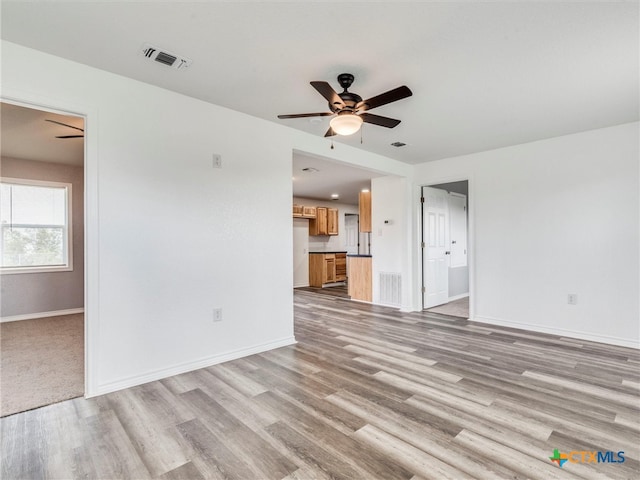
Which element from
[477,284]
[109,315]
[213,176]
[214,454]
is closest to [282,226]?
[213,176]

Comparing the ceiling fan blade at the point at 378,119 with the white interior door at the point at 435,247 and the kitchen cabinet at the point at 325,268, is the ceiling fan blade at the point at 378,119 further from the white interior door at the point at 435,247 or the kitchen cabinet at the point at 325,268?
the kitchen cabinet at the point at 325,268

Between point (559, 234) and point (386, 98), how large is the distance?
3302mm

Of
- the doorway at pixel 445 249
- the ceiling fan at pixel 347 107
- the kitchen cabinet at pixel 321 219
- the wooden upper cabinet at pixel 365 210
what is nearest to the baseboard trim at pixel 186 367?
the ceiling fan at pixel 347 107

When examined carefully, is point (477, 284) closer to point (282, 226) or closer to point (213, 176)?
point (282, 226)

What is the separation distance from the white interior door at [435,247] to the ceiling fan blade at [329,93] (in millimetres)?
3626

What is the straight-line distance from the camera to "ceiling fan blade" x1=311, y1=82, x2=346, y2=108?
2.21 metres

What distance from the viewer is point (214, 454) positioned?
5.90 ft

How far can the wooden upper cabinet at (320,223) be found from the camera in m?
9.07

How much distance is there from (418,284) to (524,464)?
4.02 m

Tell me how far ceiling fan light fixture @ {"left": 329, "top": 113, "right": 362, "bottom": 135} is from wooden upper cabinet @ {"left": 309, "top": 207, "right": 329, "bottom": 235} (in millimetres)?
6410

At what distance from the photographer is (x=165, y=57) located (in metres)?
2.34

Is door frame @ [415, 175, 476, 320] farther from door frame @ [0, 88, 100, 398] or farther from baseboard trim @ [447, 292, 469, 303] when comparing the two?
door frame @ [0, 88, 100, 398]

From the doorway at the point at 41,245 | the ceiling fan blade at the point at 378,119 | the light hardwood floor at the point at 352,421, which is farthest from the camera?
the doorway at the point at 41,245

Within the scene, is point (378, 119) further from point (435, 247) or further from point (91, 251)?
point (435, 247)
